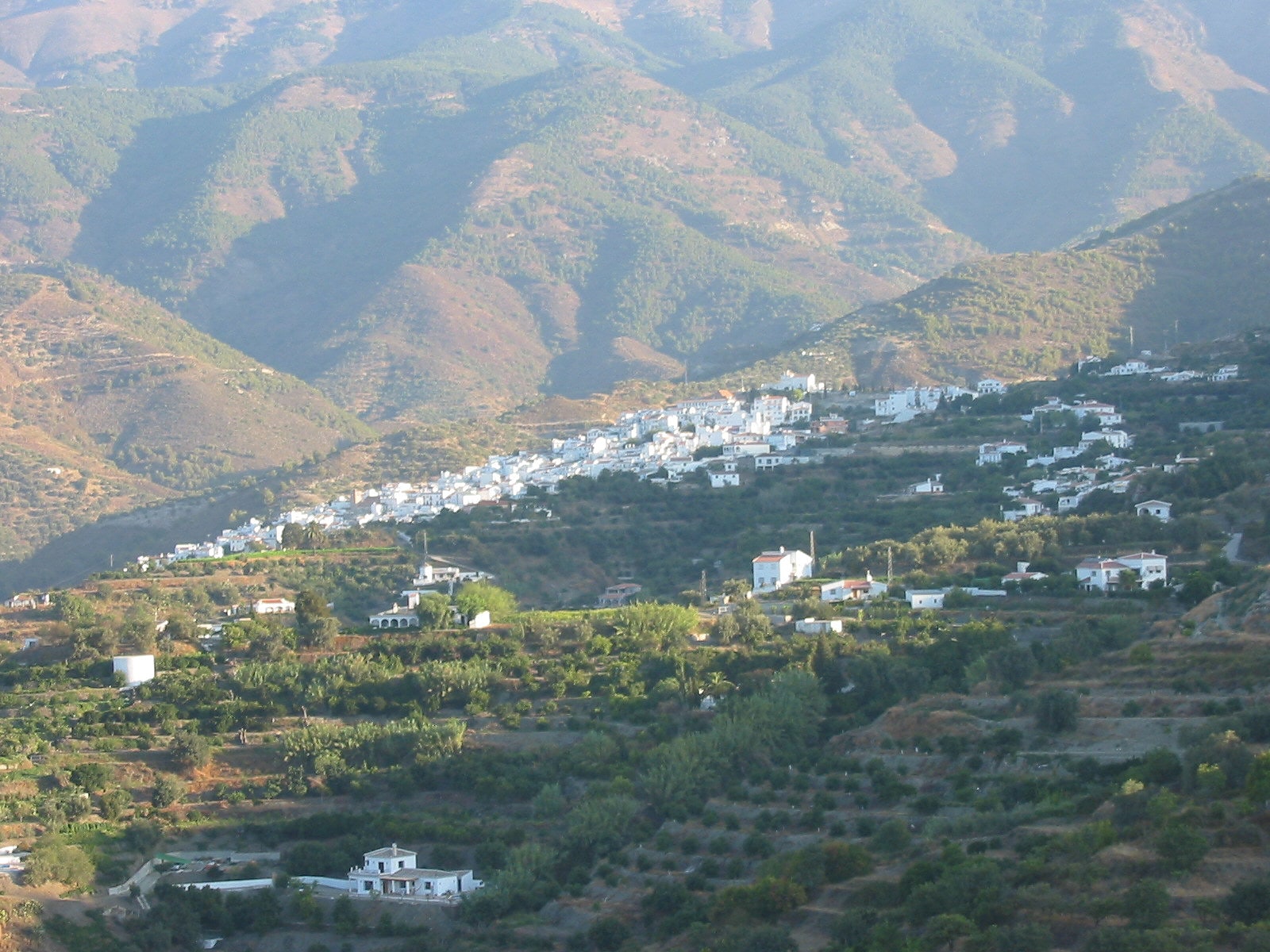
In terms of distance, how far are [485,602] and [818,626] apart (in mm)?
10188

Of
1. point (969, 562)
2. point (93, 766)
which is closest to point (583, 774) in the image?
point (93, 766)

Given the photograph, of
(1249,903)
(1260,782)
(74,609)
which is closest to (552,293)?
(74,609)

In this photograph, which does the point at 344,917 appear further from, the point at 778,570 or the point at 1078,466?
the point at 1078,466

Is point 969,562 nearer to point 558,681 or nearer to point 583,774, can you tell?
point 558,681

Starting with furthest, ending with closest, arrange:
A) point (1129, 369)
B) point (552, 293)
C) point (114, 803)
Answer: point (552, 293) → point (1129, 369) → point (114, 803)

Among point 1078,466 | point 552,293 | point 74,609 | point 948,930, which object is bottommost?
point 948,930

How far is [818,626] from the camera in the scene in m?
51.8

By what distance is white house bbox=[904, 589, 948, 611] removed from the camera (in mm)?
52906

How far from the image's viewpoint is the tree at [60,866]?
40125mm

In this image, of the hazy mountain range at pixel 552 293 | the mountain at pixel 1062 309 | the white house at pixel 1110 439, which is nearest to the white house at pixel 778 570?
the white house at pixel 1110 439

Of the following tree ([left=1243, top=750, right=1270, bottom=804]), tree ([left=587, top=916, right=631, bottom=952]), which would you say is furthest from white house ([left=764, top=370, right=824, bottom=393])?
tree ([left=1243, top=750, right=1270, bottom=804])

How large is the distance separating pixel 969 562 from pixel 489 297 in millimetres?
115660

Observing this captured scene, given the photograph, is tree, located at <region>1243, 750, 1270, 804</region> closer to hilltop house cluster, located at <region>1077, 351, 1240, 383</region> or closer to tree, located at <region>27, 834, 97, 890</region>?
tree, located at <region>27, 834, 97, 890</region>

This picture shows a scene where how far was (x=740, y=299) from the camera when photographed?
164m
